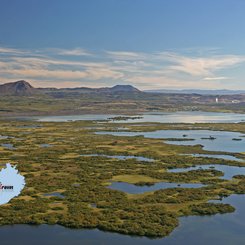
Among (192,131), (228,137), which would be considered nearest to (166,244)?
(228,137)

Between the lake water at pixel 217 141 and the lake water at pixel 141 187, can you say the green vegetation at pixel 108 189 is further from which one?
the lake water at pixel 217 141

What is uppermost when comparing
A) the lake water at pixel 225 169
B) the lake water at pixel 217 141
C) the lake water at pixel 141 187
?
the lake water at pixel 141 187

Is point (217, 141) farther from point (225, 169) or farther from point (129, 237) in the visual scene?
point (129, 237)

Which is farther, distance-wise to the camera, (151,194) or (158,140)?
(158,140)

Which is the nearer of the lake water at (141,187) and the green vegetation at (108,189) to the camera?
the green vegetation at (108,189)

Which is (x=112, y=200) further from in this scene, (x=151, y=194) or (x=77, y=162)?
(x=77, y=162)

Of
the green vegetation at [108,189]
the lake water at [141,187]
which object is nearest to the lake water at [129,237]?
the green vegetation at [108,189]

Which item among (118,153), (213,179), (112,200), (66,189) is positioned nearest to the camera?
(112,200)
